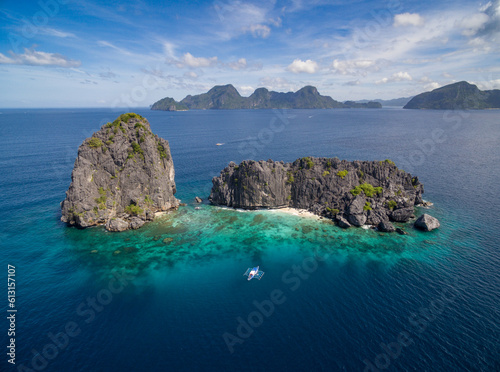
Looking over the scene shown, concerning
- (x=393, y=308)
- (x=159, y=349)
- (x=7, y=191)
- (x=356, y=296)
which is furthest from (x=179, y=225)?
(x=7, y=191)

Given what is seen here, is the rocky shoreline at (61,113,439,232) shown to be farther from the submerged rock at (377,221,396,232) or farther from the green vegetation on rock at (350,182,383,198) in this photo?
the submerged rock at (377,221,396,232)

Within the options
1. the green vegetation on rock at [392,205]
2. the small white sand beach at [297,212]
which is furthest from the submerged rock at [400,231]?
the small white sand beach at [297,212]

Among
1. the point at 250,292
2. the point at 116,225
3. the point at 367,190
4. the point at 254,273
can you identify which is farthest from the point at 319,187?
the point at 116,225

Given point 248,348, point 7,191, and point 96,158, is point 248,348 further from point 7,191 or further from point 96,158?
point 7,191

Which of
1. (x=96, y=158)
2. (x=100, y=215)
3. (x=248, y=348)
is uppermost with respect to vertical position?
(x=96, y=158)

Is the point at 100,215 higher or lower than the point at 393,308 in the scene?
higher

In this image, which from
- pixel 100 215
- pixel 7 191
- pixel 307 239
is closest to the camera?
pixel 307 239

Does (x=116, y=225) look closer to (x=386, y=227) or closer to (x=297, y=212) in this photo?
(x=297, y=212)

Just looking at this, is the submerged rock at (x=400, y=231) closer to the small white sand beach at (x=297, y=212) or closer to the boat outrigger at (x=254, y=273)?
the small white sand beach at (x=297, y=212)
